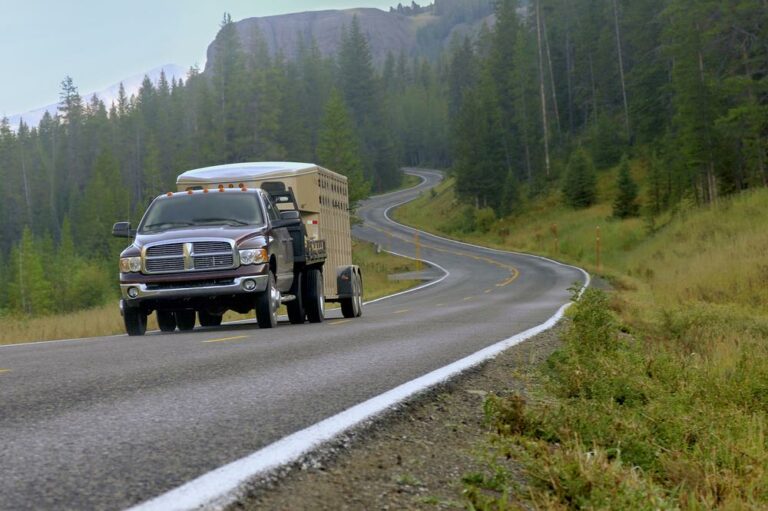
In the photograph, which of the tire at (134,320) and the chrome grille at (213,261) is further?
the tire at (134,320)

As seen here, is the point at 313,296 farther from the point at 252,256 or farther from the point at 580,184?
the point at 580,184

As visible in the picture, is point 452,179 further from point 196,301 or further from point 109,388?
point 109,388

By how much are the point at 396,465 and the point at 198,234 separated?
966 centimetres

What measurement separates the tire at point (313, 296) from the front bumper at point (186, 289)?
283 cm

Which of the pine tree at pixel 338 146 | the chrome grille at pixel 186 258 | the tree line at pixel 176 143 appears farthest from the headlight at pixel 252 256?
the pine tree at pixel 338 146

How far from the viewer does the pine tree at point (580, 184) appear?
6581 cm

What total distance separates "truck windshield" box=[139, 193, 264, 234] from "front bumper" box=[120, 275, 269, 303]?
3.79ft

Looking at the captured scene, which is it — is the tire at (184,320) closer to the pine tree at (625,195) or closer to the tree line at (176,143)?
the pine tree at (625,195)

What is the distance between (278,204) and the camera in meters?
17.2

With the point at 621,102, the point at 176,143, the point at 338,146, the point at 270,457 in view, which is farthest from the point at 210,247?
the point at 176,143

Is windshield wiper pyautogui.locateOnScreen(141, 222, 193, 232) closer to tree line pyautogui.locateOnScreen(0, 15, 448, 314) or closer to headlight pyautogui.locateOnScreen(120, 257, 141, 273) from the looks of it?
headlight pyautogui.locateOnScreen(120, 257, 141, 273)

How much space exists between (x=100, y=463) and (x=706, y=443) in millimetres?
3531

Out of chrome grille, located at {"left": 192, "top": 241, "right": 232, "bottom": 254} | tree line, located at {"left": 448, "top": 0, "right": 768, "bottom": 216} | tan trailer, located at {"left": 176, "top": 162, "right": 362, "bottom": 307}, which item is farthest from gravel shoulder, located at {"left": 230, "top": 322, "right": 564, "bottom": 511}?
tree line, located at {"left": 448, "top": 0, "right": 768, "bottom": 216}

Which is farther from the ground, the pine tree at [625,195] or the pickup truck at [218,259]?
the pickup truck at [218,259]
